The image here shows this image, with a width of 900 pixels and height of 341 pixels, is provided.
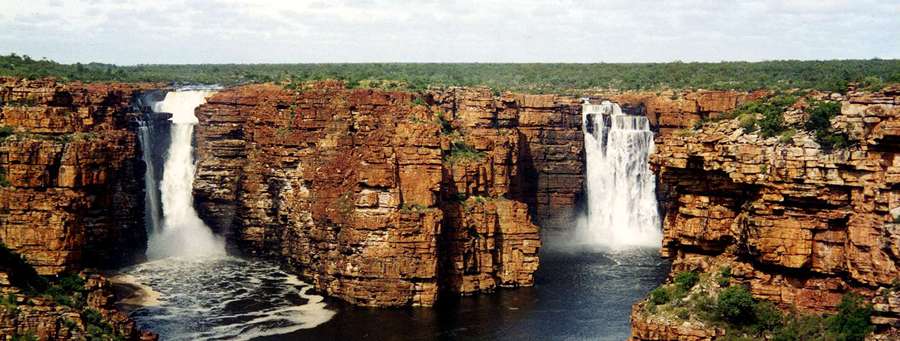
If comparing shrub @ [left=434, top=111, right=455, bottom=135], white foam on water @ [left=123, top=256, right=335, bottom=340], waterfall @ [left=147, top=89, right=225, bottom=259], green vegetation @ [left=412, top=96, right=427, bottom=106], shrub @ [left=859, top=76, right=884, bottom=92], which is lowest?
white foam on water @ [left=123, top=256, right=335, bottom=340]

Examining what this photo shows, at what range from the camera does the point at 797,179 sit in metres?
44.1

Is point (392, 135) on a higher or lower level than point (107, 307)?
higher

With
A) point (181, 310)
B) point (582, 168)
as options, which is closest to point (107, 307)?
point (181, 310)

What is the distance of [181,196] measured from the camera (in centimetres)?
11075

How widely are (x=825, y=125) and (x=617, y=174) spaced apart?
242ft

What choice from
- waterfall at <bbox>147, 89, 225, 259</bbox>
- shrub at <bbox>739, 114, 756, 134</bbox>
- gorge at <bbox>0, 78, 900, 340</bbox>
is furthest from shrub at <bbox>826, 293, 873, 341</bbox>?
waterfall at <bbox>147, 89, 225, 259</bbox>

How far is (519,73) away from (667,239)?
129 m

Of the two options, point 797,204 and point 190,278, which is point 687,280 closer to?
point 797,204

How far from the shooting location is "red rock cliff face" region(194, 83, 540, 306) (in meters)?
82.3

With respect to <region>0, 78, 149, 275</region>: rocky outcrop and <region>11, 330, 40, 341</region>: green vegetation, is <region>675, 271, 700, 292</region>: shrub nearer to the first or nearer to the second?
<region>11, 330, 40, 341</region>: green vegetation

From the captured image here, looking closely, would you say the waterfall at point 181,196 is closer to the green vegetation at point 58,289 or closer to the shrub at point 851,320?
the green vegetation at point 58,289

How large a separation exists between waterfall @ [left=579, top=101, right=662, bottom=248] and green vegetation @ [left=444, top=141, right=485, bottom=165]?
26489 mm

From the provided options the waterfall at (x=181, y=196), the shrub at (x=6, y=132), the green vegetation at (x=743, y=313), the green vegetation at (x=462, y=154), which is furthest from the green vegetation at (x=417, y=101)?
the green vegetation at (x=743, y=313)

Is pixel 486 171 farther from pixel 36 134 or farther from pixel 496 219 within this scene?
pixel 36 134
